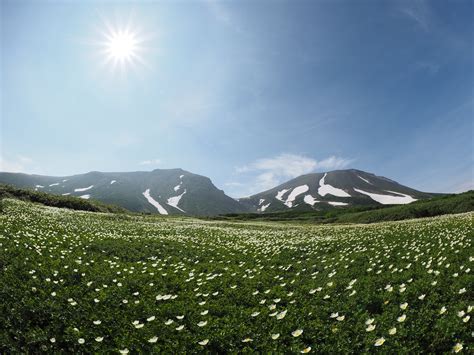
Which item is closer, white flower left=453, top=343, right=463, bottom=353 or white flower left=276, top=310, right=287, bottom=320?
white flower left=453, top=343, right=463, bottom=353

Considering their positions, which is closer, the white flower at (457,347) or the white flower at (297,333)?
the white flower at (457,347)

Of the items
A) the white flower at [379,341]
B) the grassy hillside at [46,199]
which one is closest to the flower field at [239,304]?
the white flower at [379,341]

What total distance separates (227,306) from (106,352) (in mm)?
3181

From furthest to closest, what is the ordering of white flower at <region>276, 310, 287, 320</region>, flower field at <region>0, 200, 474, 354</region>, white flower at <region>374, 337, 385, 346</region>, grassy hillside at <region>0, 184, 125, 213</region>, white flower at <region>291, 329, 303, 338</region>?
1. grassy hillside at <region>0, 184, 125, 213</region>
2. white flower at <region>276, 310, 287, 320</region>
3. white flower at <region>291, 329, 303, 338</region>
4. flower field at <region>0, 200, 474, 354</region>
5. white flower at <region>374, 337, 385, 346</region>

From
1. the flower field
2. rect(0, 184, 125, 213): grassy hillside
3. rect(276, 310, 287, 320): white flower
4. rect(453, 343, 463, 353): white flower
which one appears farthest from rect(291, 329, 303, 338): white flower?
rect(0, 184, 125, 213): grassy hillside

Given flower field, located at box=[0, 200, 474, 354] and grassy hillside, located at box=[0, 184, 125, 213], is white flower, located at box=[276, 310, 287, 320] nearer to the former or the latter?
flower field, located at box=[0, 200, 474, 354]

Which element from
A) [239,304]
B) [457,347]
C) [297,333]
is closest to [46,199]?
[239,304]

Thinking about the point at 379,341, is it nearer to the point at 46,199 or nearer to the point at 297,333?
the point at 297,333

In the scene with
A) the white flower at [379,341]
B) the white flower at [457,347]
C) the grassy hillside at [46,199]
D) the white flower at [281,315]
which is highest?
the grassy hillside at [46,199]

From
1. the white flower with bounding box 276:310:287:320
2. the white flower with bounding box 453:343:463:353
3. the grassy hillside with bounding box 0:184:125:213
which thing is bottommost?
the white flower with bounding box 276:310:287:320

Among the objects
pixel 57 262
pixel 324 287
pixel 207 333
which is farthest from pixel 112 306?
pixel 324 287

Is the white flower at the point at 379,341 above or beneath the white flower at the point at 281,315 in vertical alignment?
above

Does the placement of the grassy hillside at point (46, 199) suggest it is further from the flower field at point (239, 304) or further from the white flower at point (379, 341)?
the white flower at point (379, 341)

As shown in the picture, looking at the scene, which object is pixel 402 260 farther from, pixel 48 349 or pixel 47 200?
pixel 47 200
